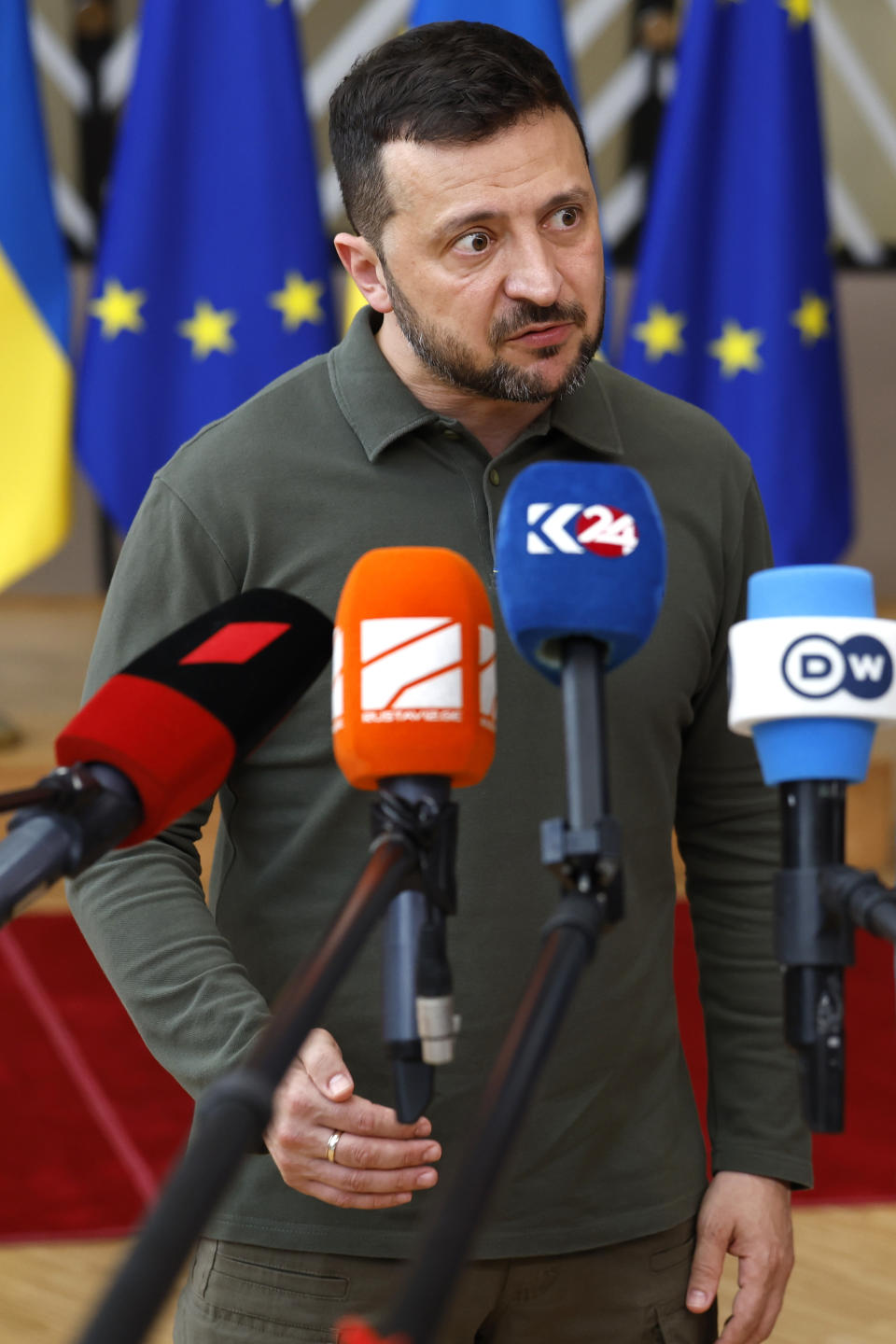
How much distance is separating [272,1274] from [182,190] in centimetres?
327

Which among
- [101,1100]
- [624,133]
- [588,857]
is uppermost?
[624,133]

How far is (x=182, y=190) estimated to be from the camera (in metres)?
→ 4.00

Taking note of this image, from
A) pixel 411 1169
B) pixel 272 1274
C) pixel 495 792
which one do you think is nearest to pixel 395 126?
pixel 495 792

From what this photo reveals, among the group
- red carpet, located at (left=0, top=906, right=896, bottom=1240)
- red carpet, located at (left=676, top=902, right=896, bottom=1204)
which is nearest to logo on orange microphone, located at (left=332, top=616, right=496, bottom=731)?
red carpet, located at (left=676, top=902, right=896, bottom=1204)

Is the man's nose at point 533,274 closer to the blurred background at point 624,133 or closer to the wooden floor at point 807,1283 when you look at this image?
the wooden floor at point 807,1283

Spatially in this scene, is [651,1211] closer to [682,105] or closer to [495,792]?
[495,792]

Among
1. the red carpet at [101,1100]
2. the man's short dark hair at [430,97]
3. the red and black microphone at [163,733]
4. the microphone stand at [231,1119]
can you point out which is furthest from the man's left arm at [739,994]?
the red carpet at [101,1100]

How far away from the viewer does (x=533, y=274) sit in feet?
3.75

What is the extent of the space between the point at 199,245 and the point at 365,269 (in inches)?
113

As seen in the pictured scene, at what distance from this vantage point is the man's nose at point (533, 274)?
1141mm

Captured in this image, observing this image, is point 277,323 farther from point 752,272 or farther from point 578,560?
point 578,560

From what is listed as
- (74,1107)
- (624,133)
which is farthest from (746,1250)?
(624,133)

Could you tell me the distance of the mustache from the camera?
116cm

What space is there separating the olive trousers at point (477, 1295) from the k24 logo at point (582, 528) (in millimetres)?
632
